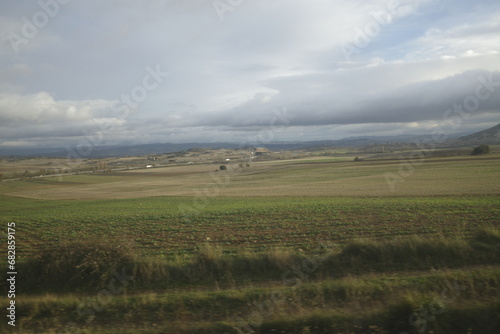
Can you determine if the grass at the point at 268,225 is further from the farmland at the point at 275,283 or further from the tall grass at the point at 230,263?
the tall grass at the point at 230,263

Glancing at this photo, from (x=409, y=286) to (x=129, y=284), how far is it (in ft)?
27.1

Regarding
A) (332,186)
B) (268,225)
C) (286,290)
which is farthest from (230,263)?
(332,186)

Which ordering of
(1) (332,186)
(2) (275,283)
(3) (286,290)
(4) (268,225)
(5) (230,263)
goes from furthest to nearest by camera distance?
(1) (332,186), (4) (268,225), (5) (230,263), (2) (275,283), (3) (286,290)

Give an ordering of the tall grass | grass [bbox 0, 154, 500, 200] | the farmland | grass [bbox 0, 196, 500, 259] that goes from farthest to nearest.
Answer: grass [bbox 0, 154, 500, 200] < grass [bbox 0, 196, 500, 259] < the tall grass < the farmland

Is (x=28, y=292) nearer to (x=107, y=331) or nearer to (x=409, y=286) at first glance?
(x=107, y=331)

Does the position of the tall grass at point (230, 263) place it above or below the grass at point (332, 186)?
above

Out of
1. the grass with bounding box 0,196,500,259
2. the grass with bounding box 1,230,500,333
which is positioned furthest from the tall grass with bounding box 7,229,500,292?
the grass with bounding box 0,196,500,259

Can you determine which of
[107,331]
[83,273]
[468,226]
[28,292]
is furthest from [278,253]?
[468,226]

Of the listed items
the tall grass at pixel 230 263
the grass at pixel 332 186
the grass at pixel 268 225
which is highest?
the tall grass at pixel 230 263

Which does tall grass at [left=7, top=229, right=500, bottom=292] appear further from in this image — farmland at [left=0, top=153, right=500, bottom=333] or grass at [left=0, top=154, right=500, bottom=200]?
grass at [left=0, top=154, right=500, bottom=200]

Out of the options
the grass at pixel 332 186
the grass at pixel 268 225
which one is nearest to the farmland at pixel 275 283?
the grass at pixel 268 225

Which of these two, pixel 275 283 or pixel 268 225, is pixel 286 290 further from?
pixel 268 225

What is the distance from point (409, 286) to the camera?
26.2 ft

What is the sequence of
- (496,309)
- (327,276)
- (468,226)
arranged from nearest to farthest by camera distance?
(496,309) → (327,276) → (468,226)
